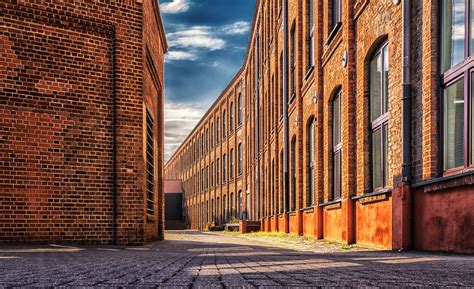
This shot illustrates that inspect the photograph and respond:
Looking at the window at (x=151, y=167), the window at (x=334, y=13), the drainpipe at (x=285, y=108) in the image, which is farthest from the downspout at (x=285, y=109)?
the window at (x=151, y=167)

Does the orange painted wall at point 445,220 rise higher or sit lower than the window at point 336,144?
lower

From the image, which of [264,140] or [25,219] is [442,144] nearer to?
[25,219]

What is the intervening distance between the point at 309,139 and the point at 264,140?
991 centimetres

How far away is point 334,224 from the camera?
11273 millimetres

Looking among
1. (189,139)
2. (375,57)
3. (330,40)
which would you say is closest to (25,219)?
(375,57)

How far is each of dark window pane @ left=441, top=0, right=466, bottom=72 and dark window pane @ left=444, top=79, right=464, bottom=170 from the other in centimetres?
33

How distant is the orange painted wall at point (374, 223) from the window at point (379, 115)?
0.49 m

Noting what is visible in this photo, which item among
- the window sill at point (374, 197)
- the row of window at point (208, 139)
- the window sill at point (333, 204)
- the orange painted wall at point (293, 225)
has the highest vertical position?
the row of window at point (208, 139)

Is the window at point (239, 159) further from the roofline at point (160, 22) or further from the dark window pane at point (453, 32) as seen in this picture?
the dark window pane at point (453, 32)

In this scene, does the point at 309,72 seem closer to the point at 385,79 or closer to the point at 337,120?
the point at 337,120

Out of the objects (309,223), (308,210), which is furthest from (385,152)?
(308,210)

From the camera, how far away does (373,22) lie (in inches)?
356

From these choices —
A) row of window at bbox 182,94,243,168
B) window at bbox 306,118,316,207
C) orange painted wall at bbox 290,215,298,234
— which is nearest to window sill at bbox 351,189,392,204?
window at bbox 306,118,316,207

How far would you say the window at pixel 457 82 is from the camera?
19.3 feet
